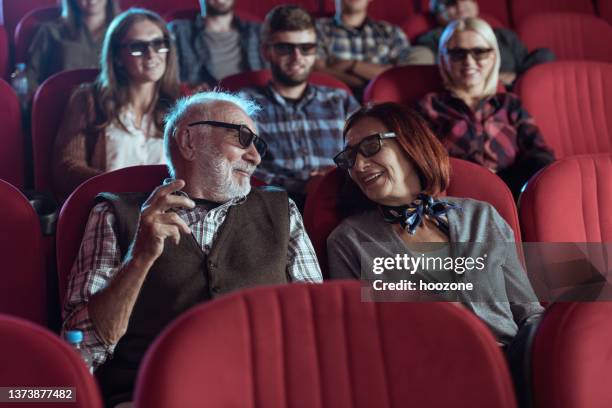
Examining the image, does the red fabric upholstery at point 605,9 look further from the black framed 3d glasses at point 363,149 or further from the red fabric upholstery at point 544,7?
the black framed 3d glasses at point 363,149

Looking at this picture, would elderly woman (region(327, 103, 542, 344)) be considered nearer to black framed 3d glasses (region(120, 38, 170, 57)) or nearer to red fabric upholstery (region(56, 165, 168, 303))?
red fabric upholstery (region(56, 165, 168, 303))

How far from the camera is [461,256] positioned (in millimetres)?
1431

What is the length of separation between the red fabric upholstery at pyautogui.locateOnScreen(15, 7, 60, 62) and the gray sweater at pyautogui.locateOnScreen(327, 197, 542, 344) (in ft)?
4.56

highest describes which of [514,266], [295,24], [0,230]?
[295,24]

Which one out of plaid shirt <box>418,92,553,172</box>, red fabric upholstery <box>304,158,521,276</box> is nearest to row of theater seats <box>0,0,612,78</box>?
plaid shirt <box>418,92,553,172</box>

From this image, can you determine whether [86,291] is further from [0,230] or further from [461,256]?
[461,256]

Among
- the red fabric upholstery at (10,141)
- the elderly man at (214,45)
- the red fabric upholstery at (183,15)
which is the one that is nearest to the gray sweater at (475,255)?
the red fabric upholstery at (10,141)

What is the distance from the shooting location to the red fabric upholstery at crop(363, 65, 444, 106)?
2.12 m

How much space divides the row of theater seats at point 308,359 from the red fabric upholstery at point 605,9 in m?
2.63

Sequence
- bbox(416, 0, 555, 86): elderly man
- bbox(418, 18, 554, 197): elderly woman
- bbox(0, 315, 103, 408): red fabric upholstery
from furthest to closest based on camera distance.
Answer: bbox(416, 0, 555, 86): elderly man < bbox(418, 18, 554, 197): elderly woman < bbox(0, 315, 103, 408): red fabric upholstery

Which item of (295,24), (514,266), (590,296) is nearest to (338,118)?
(295,24)

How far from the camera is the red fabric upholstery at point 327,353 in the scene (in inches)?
33.6

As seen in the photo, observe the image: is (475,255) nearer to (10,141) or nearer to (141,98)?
(141,98)

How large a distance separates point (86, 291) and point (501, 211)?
0.75 m
